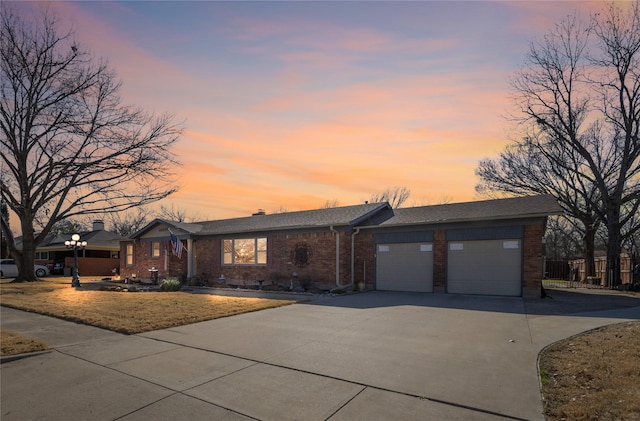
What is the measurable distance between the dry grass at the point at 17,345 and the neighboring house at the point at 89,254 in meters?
28.3

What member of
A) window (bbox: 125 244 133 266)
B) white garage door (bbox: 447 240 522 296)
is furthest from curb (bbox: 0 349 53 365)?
window (bbox: 125 244 133 266)

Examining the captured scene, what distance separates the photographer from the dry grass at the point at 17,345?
21.1ft

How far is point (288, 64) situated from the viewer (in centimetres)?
1052

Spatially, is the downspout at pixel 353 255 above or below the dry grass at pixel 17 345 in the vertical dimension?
above

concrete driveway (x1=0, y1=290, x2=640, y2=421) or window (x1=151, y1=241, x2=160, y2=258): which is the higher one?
window (x1=151, y1=241, x2=160, y2=258)

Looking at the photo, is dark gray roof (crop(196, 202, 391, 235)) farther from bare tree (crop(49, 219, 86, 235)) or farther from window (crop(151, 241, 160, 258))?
bare tree (crop(49, 219, 86, 235))

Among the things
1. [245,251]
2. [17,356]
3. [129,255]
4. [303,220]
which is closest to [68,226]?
[129,255]

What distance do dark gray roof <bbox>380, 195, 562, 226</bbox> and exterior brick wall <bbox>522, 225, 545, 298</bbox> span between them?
25.1 inches

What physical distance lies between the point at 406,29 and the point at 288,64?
323 cm

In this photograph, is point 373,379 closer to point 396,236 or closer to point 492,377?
point 492,377

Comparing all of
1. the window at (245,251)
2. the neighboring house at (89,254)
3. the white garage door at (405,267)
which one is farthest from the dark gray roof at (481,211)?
the neighboring house at (89,254)

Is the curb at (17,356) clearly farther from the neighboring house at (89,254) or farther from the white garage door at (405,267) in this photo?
the neighboring house at (89,254)

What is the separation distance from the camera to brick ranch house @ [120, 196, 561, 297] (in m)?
13.7

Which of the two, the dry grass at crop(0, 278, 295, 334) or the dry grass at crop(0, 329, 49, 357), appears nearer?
the dry grass at crop(0, 329, 49, 357)
